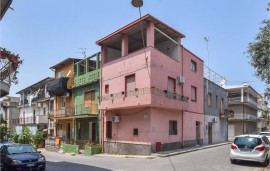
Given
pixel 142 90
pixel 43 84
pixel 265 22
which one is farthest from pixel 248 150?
pixel 43 84

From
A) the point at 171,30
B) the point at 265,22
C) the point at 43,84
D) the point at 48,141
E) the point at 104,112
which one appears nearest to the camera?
the point at 265,22

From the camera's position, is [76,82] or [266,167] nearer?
[266,167]

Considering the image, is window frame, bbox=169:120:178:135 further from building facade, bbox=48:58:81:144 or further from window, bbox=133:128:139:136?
building facade, bbox=48:58:81:144

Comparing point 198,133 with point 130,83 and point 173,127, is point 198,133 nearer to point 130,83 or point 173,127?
point 173,127

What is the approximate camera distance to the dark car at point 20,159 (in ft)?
43.3

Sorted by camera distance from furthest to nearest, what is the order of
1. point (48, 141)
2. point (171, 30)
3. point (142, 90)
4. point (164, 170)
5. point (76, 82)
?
point (48, 141) < point (76, 82) < point (171, 30) < point (142, 90) < point (164, 170)

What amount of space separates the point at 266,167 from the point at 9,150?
1283 centimetres

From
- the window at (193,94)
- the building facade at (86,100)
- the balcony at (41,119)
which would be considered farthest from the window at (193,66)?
the balcony at (41,119)

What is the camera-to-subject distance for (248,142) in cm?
1536

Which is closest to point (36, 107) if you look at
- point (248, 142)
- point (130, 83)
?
point (130, 83)

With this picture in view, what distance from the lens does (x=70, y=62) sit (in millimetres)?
32719

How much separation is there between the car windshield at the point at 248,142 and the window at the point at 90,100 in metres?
15.3

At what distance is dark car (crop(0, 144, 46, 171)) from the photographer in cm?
1321

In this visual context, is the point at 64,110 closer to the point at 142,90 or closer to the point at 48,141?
the point at 48,141
